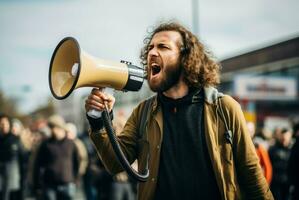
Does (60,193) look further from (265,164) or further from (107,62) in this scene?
(107,62)

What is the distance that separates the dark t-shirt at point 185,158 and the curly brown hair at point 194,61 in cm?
18

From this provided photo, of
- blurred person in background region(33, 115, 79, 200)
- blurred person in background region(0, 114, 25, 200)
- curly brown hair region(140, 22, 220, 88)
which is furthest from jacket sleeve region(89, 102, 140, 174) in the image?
blurred person in background region(0, 114, 25, 200)

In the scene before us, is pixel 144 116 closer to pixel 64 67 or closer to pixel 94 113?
pixel 94 113

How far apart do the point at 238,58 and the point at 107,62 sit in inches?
1357

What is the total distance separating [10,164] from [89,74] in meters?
5.69

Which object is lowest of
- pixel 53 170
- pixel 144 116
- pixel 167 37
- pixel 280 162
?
pixel 280 162

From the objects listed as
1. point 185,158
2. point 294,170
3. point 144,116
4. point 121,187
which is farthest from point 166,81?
point 121,187

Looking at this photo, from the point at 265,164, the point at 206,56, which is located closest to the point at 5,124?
the point at 265,164

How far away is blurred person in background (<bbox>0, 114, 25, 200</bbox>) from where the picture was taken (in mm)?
7594

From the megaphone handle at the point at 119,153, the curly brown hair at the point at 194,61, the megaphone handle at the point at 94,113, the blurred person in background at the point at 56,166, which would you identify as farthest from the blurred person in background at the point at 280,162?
the megaphone handle at the point at 94,113

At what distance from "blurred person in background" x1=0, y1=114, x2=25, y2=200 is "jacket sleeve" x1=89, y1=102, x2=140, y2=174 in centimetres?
527

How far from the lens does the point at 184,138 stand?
2.59m

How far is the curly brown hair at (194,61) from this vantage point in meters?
2.82

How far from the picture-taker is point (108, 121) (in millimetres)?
2525
